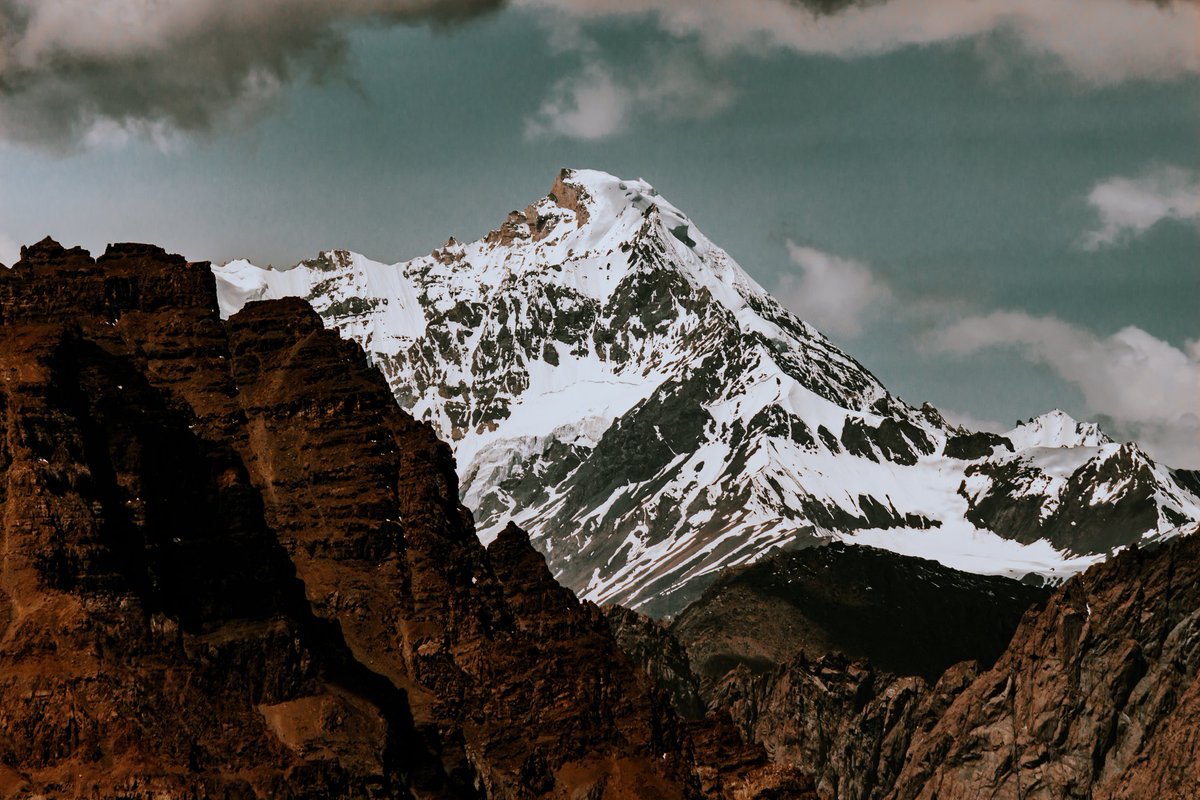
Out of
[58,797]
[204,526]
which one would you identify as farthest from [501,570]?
[58,797]

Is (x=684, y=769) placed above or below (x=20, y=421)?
below

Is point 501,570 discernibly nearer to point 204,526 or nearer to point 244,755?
point 204,526

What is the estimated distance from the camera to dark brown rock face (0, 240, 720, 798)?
379 ft

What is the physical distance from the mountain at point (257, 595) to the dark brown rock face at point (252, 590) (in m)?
0.17

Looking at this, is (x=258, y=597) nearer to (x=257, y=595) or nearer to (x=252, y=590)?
(x=257, y=595)

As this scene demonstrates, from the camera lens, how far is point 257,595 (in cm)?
13738

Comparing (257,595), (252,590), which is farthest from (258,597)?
(252,590)

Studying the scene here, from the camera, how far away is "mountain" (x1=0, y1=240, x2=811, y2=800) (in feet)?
380

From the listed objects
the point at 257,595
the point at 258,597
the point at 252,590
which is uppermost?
the point at 252,590

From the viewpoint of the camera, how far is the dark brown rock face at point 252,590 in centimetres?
11562

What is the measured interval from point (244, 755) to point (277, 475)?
5362 cm

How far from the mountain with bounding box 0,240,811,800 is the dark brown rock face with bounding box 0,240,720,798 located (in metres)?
0.17

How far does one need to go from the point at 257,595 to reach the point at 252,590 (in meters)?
0.36

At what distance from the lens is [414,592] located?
16675 cm
